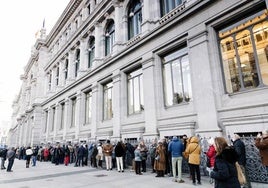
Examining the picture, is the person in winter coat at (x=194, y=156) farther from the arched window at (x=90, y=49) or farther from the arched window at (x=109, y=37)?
the arched window at (x=90, y=49)

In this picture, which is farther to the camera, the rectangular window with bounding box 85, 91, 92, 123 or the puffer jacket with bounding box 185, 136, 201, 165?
the rectangular window with bounding box 85, 91, 92, 123

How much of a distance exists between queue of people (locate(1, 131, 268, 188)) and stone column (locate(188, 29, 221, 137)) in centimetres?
106

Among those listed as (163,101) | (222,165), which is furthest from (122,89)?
(222,165)

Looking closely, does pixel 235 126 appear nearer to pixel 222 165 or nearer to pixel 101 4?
pixel 222 165

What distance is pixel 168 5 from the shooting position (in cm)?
1341

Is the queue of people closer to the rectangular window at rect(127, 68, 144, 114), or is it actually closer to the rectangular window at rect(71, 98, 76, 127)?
the rectangular window at rect(127, 68, 144, 114)

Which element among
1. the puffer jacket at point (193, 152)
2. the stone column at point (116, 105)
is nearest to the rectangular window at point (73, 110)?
the stone column at point (116, 105)

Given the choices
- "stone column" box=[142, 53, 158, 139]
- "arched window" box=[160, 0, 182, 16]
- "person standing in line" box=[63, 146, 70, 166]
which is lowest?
"person standing in line" box=[63, 146, 70, 166]

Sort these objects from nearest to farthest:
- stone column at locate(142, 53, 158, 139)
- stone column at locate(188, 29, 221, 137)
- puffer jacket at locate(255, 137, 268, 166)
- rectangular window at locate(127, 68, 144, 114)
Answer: puffer jacket at locate(255, 137, 268, 166) → stone column at locate(188, 29, 221, 137) → stone column at locate(142, 53, 158, 139) → rectangular window at locate(127, 68, 144, 114)

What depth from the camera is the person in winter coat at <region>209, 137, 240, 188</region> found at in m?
3.18

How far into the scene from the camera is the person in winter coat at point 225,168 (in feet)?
10.4

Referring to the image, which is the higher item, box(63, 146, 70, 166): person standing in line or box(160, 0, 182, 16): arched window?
box(160, 0, 182, 16): arched window

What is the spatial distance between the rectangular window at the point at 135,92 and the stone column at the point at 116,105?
777 millimetres

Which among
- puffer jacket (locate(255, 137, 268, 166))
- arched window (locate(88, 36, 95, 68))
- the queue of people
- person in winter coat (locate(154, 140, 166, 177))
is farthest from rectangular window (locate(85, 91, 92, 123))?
puffer jacket (locate(255, 137, 268, 166))
